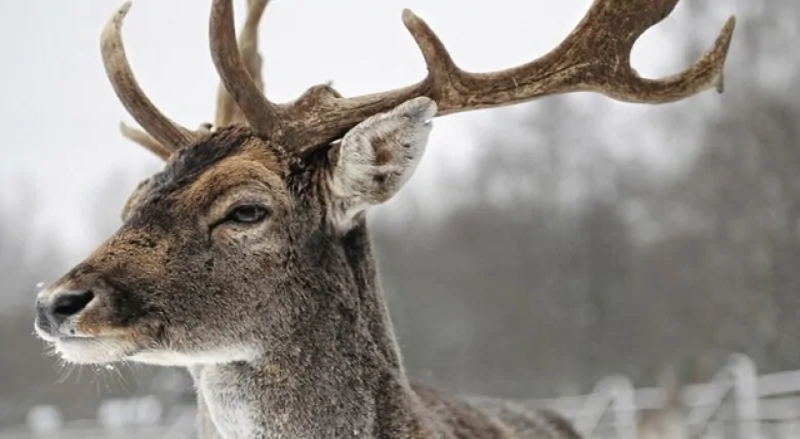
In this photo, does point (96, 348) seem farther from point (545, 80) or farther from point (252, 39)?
point (252, 39)

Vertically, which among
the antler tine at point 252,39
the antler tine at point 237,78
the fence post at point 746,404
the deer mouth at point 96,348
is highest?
the fence post at point 746,404

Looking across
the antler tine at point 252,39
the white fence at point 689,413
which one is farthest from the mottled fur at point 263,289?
the white fence at point 689,413

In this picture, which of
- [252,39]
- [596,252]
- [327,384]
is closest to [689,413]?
[252,39]

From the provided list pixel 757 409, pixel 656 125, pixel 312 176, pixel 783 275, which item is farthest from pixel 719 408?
pixel 656 125

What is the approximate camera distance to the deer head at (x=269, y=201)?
11.8 ft

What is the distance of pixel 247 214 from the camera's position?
12.5 feet

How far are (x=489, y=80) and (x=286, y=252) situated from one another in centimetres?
98

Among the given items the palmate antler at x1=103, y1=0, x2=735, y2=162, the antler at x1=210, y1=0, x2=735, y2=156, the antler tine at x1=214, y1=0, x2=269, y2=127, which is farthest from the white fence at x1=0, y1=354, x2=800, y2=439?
the antler at x1=210, y1=0, x2=735, y2=156

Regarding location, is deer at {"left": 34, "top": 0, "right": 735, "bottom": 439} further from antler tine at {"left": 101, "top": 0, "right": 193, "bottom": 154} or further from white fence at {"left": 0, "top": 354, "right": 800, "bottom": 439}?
white fence at {"left": 0, "top": 354, "right": 800, "bottom": 439}

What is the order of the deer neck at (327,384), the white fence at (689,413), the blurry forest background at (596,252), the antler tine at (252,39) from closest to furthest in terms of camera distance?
the deer neck at (327,384), the antler tine at (252,39), the white fence at (689,413), the blurry forest background at (596,252)

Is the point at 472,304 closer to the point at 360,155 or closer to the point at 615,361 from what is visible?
the point at 615,361

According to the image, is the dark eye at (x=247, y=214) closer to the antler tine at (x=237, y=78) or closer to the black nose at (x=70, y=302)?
the antler tine at (x=237, y=78)

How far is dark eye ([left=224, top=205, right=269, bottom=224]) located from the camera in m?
3.78

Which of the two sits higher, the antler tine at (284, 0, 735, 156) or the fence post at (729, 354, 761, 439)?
the fence post at (729, 354, 761, 439)
